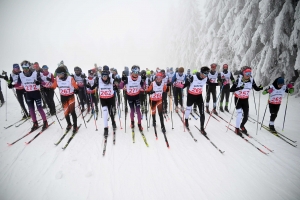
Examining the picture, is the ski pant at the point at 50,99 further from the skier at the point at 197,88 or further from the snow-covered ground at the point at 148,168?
the skier at the point at 197,88

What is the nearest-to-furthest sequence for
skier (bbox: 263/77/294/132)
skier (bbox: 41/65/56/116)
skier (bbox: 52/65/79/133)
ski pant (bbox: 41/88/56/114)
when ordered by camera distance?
skier (bbox: 52/65/79/133)
skier (bbox: 263/77/294/132)
skier (bbox: 41/65/56/116)
ski pant (bbox: 41/88/56/114)

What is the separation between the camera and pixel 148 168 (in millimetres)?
4336

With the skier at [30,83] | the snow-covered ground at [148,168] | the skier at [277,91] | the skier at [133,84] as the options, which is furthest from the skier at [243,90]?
the skier at [30,83]

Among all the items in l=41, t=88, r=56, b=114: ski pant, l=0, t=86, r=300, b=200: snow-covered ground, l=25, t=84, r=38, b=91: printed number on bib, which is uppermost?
l=25, t=84, r=38, b=91: printed number on bib

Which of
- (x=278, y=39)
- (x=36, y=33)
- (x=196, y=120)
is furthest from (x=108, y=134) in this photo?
(x=36, y=33)

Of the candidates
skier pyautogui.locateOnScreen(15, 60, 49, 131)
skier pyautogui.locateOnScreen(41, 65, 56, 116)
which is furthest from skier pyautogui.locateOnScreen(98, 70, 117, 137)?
skier pyautogui.locateOnScreen(41, 65, 56, 116)

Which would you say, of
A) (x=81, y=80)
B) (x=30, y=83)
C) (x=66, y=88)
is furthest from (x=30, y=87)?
(x=81, y=80)

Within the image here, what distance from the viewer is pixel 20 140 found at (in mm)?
5887

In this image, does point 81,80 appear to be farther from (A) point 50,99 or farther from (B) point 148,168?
(B) point 148,168

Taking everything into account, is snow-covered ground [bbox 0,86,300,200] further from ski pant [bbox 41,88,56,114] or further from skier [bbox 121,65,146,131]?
ski pant [bbox 41,88,56,114]

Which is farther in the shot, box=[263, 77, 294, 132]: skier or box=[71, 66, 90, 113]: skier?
box=[71, 66, 90, 113]: skier

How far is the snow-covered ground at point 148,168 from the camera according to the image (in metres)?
3.58

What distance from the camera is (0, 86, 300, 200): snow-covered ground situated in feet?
11.7

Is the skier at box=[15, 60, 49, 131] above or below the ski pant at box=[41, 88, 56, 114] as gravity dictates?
above
